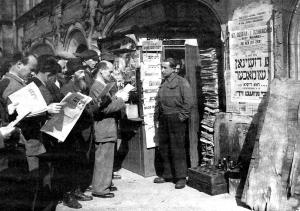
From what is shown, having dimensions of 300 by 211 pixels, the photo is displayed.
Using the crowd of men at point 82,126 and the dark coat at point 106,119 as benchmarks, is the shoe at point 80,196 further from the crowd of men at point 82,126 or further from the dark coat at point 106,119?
the dark coat at point 106,119

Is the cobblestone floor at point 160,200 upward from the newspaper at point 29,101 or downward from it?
downward

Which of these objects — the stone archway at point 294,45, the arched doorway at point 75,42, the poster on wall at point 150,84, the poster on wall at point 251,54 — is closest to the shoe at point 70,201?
the poster on wall at point 150,84

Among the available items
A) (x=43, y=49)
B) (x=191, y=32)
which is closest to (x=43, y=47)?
(x=43, y=49)

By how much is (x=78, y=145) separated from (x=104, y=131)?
1.42 ft

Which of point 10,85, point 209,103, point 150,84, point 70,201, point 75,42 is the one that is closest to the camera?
point 10,85

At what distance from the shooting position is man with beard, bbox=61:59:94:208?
499 centimetres

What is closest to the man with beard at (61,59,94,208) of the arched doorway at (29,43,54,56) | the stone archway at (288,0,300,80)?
the stone archway at (288,0,300,80)

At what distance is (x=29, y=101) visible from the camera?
→ 3.85 metres

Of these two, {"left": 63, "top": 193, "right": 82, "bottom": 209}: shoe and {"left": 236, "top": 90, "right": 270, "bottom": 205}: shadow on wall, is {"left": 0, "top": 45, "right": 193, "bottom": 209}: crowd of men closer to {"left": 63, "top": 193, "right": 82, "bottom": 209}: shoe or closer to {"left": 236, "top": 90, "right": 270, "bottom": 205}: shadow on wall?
{"left": 63, "top": 193, "right": 82, "bottom": 209}: shoe

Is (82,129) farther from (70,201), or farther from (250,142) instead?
(250,142)

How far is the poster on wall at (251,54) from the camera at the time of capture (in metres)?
5.22

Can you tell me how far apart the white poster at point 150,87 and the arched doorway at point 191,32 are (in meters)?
0.29

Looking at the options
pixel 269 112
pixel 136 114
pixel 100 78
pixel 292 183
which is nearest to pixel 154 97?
pixel 136 114

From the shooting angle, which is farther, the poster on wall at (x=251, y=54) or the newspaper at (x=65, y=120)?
the poster on wall at (x=251, y=54)
